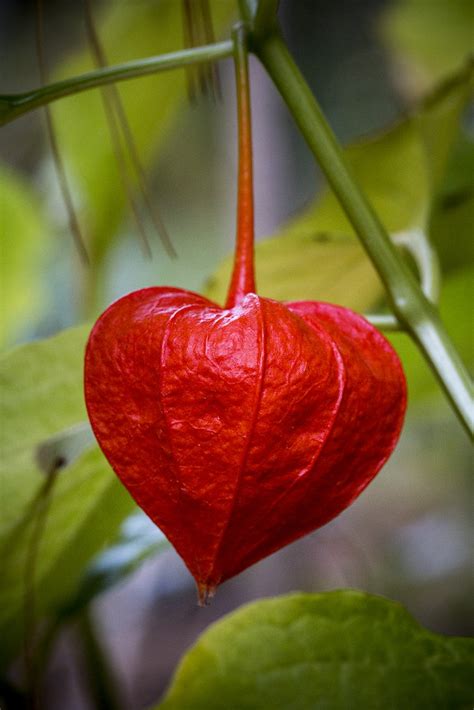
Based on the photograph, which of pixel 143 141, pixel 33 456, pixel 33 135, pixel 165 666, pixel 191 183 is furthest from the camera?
pixel 191 183

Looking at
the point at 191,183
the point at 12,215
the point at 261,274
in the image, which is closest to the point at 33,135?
the point at 191,183

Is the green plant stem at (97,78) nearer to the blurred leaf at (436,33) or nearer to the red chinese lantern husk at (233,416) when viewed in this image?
the red chinese lantern husk at (233,416)

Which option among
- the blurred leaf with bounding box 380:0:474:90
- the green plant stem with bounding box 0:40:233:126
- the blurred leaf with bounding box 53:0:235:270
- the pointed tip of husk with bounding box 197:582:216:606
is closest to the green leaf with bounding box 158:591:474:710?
the pointed tip of husk with bounding box 197:582:216:606

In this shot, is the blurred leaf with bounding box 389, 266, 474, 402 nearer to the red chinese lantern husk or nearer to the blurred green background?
the blurred green background

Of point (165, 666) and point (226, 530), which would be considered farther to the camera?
point (165, 666)

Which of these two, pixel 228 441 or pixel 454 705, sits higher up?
pixel 228 441

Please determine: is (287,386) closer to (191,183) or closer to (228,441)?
(228,441)

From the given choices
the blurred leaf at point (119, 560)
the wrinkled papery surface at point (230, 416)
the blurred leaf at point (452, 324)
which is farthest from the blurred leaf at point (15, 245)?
the wrinkled papery surface at point (230, 416)
